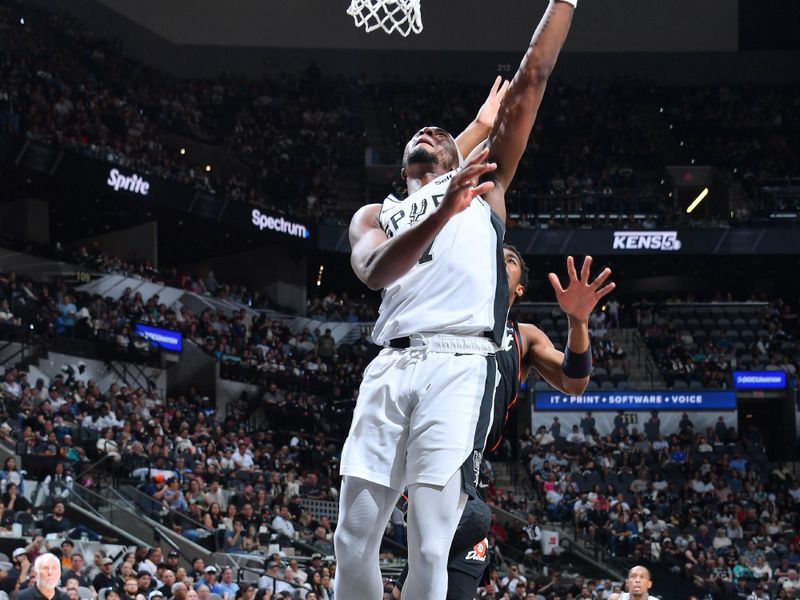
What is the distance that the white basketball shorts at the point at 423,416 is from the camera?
4070mm

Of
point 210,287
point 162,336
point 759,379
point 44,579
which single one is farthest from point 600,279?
point 210,287

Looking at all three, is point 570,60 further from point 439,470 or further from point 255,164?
point 439,470

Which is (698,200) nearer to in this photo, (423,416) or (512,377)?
(512,377)

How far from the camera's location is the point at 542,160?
3759cm

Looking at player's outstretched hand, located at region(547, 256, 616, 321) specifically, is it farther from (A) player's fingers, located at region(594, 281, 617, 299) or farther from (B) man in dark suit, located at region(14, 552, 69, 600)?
(B) man in dark suit, located at region(14, 552, 69, 600)

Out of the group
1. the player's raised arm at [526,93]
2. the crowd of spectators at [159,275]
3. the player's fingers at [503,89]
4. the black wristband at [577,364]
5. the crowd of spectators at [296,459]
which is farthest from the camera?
the crowd of spectators at [159,275]

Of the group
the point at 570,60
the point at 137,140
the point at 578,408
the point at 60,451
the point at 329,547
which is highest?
the point at 570,60

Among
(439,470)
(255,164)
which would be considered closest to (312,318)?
(255,164)

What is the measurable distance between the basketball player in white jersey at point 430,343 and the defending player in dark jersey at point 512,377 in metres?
0.52

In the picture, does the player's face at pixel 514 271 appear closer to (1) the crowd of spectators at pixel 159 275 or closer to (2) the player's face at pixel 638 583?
(2) the player's face at pixel 638 583

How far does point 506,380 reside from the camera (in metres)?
5.10

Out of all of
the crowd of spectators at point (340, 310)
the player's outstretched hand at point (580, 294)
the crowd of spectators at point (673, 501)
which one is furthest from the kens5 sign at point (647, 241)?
the player's outstretched hand at point (580, 294)

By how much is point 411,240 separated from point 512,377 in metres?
1.46

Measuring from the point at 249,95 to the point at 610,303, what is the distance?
13.4m
